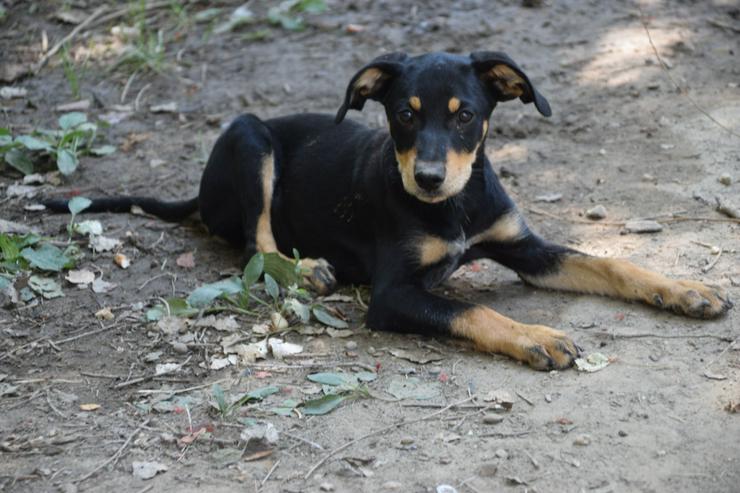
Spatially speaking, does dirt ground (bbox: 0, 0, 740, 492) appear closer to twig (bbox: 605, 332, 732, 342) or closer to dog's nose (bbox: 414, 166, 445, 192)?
twig (bbox: 605, 332, 732, 342)

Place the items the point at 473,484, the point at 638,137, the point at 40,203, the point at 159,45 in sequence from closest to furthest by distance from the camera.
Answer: the point at 473,484 → the point at 40,203 → the point at 638,137 → the point at 159,45

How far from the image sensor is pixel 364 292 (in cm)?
541

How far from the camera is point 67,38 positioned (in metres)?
8.86

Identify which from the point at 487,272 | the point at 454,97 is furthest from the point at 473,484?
the point at 487,272

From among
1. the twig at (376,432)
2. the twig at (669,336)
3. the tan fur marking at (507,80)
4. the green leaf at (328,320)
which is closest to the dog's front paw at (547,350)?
the twig at (669,336)

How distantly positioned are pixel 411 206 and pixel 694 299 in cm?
144

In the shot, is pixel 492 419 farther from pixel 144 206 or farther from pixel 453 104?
pixel 144 206

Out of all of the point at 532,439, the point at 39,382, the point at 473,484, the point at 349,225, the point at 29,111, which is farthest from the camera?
the point at 29,111

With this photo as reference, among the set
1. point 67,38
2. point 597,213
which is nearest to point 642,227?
point 597,213

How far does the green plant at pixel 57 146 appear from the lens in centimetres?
663

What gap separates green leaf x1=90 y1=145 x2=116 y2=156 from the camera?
7031 mm

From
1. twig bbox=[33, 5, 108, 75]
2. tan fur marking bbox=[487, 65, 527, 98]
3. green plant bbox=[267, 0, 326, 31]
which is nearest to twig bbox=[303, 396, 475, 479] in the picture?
tan fur marking bbox=[487, 65, 527, 98]

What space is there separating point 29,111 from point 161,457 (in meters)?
4.87

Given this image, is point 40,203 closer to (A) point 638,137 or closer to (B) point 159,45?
(B) point 159,45
